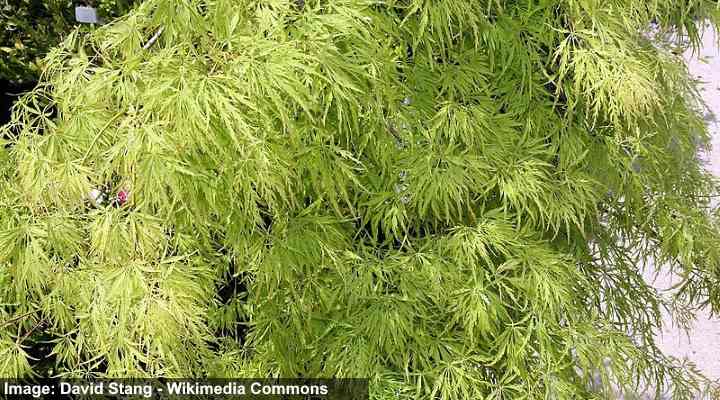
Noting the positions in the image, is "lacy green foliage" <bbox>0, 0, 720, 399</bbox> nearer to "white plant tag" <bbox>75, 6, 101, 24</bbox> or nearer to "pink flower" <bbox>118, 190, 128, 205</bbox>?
"pink flower" <bbox>118, 190, 128, 205</bbox>

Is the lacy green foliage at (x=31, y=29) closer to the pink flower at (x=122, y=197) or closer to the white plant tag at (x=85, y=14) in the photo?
the white plant tag at (x=85, y=14)

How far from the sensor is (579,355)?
1089 mm

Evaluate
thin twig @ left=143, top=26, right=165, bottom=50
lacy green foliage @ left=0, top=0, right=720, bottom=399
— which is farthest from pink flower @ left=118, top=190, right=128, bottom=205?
thin twig @ left=143, top=26, right=165, bottom=50

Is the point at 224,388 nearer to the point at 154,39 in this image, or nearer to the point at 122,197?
the point at 122,197

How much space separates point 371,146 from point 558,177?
301mm

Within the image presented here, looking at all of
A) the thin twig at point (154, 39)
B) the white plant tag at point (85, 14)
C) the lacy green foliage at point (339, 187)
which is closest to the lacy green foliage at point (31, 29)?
the white plant tag at point (85, 14)

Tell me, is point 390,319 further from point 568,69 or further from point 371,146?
point 568,69

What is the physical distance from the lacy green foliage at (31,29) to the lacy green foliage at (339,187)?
5.34 ft

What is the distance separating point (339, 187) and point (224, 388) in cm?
38

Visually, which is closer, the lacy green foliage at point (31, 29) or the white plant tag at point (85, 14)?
the white plant tag at point (85, 14)

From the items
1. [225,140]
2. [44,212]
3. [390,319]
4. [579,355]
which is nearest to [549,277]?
[579,355]

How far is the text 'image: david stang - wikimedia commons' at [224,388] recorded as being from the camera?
41.1 inches

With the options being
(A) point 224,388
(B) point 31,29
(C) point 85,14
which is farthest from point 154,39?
(B) point 31,29

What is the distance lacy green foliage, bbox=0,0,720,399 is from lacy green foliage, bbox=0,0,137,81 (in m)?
1.63
